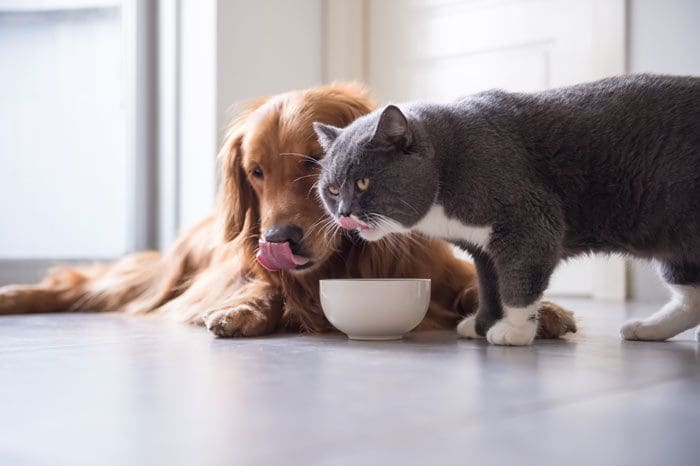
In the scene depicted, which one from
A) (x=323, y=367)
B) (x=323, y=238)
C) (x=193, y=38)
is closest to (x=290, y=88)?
(x=193, y=38)

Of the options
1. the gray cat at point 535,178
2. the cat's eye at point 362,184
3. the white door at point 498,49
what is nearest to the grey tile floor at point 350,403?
the gray cat at point 535,178

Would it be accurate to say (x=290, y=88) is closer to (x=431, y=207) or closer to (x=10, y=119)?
(x=10, y=119)

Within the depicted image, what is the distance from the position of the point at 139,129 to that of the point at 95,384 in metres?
2.72

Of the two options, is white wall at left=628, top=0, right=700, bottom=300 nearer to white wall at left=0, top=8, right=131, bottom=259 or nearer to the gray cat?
the gray cat

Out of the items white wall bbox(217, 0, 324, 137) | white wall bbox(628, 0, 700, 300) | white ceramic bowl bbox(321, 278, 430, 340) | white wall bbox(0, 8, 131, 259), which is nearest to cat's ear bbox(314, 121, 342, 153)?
white ceramic bowl bbox(321, 278, 430, 340)

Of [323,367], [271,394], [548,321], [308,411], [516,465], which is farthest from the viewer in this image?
[548,321]

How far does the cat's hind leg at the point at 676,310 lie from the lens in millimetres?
1663

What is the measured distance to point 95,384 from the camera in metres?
1.20

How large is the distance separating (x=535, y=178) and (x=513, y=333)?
30 cm

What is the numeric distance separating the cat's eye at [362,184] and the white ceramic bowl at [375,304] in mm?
206

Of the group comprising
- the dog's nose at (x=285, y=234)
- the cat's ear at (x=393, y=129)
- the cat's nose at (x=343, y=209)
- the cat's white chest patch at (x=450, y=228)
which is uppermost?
the cat's ear at (x=393, y=129)

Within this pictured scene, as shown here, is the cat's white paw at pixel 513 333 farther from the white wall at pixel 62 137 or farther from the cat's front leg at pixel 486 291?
the white wall at pixel 62 137

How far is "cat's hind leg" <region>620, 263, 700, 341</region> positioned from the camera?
166 centimetres

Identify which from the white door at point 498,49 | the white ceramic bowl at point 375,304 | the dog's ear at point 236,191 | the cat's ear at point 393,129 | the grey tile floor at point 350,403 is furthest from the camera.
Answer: the white door at point 498,49
